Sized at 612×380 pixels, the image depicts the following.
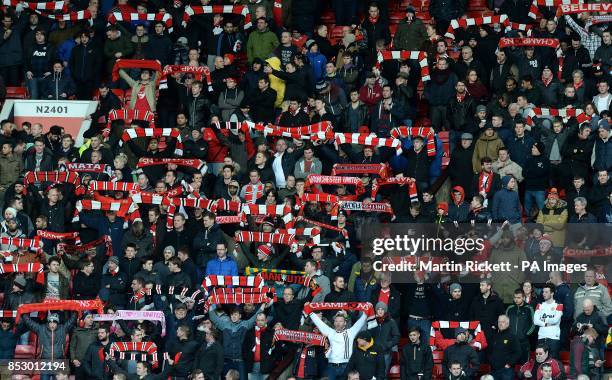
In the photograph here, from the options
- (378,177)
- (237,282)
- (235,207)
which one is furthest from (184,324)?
(378,177)

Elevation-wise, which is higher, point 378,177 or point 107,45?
point 107,45

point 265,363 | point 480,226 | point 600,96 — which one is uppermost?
point 600,96

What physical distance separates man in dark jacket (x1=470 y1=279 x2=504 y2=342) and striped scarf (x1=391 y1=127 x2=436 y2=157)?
3.38 meters

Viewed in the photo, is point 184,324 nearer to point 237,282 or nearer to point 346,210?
point 237,282

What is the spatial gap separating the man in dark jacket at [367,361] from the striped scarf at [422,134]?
4.50m

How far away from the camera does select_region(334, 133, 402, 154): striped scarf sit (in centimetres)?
2997

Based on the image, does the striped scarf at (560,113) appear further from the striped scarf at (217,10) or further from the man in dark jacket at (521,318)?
the striped scarf at (217,10)

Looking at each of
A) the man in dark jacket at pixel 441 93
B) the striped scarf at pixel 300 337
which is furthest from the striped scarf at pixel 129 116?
the striped scarf at pixel 300 337

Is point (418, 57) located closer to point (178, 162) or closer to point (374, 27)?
point (374, 27)

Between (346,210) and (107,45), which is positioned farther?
(107,45)

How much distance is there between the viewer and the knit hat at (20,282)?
27656 mm

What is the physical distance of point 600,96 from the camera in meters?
30.7

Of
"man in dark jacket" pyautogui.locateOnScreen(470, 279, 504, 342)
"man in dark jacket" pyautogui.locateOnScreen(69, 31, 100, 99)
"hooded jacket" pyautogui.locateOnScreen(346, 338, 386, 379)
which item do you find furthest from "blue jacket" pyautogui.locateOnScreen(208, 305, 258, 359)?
"man in dark jacket" pyautogui.locateOnScreen(69, 31, 100, 99)

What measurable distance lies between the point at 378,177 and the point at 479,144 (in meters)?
1.74
